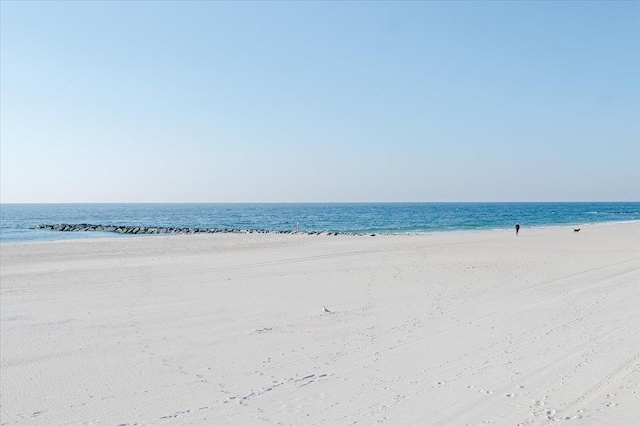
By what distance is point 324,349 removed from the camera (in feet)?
27.8

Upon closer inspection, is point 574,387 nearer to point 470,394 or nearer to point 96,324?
point 470,394

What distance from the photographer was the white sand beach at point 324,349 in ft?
19.8

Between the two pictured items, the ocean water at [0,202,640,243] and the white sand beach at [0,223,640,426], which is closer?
the white sand beach at [0,223,640,426]

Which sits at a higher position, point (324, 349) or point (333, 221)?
point (333, 221)

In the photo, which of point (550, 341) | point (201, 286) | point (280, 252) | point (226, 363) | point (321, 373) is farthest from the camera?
point (280, 252)

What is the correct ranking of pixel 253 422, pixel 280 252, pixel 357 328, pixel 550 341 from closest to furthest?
pixel 253 422 → pixel 550 341 → pixel 357 328 → pixel 280 252

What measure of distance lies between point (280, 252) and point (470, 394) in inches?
813

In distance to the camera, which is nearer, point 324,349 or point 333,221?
point 324,349

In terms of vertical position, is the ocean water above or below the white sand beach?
above

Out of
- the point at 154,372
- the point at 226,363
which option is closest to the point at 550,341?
the point at 226,363

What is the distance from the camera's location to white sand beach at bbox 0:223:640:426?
19.8ft

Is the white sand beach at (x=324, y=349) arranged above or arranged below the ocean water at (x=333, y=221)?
below

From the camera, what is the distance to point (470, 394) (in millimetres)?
6324

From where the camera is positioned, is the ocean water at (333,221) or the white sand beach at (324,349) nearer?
the white sand beach at (324,349)
